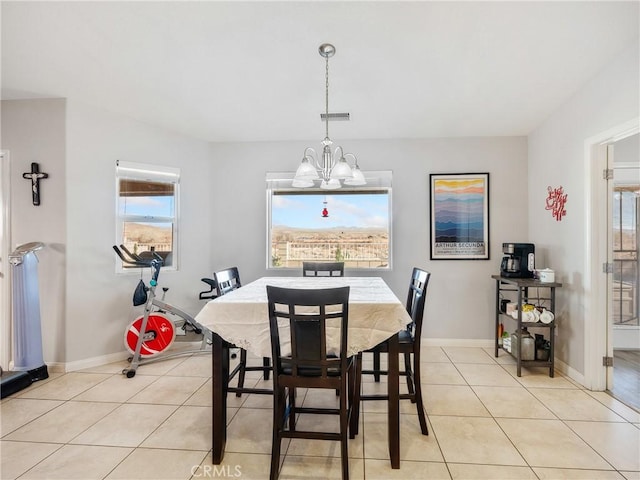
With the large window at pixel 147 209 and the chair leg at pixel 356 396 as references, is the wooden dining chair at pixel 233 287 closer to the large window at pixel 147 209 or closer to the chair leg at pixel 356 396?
the chair leg at pixel 356 396

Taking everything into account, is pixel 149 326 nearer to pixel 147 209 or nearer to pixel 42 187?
pixel 147 209

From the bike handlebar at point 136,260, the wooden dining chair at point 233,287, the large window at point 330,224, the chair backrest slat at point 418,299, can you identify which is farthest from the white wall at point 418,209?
the chair backrest slat at point 418,299

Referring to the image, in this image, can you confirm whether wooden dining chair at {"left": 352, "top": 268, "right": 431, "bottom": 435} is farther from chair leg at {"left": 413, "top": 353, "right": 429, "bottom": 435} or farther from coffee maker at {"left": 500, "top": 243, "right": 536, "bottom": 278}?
coffee maker at {"left": 500, "top": 243, "right": 536, "bottom": 278}

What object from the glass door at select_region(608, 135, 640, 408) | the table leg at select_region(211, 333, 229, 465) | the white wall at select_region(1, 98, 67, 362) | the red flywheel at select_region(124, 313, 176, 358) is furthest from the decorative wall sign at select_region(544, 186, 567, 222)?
the white wall at select_region(1, 98, 67, 362)

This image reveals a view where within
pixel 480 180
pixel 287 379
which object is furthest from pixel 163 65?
pixel 480 180

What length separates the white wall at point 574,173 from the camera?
2.27 metres

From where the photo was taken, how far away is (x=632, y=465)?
5.76ft

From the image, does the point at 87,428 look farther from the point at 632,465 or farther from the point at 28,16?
the point at 632,465

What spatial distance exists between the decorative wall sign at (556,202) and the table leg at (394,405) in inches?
94.2

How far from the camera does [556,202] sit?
3.09m

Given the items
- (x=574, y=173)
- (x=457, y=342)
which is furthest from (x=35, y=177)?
(x=574, y=173)

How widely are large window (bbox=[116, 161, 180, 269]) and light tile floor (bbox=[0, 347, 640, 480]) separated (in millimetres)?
1393

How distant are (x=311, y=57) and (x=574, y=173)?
252 cm

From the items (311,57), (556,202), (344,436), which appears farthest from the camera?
(556,202)
